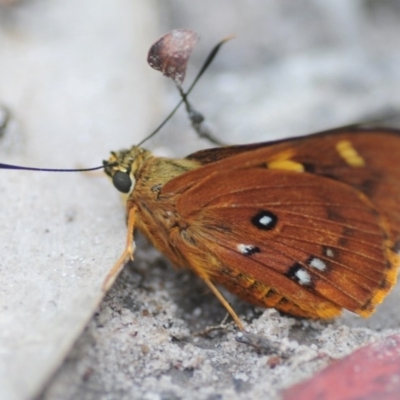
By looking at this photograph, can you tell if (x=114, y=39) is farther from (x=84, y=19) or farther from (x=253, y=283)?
(x=253, y=283)

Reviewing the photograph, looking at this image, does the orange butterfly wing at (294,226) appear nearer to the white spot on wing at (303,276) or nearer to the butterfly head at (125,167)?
the white spot on wing at (303,276)

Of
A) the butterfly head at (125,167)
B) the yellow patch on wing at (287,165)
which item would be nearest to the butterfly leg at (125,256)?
the butterfly head at (125,167)

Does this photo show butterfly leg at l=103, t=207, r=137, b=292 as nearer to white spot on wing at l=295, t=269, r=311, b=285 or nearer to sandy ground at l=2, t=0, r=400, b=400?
sandy ground at l=2, t=0, r=400, b=400

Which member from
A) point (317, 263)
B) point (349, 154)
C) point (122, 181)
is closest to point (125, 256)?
point (122, 181)

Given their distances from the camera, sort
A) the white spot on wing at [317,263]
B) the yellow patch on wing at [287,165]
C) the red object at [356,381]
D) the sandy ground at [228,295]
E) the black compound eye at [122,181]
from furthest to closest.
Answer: the black compound eye at [122,181]
the white spot on wing at [317,263]
the yellow patch on wing at [287,165]
the sandy ground at [228,295]
the red object at [356,381]

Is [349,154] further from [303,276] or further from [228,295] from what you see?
[228,295]

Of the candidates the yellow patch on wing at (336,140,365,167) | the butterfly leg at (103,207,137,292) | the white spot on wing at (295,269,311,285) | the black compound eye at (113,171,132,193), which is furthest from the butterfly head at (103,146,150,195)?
the yellow patch on wing at (336,140,365,167)

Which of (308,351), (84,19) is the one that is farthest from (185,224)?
(84,19)
